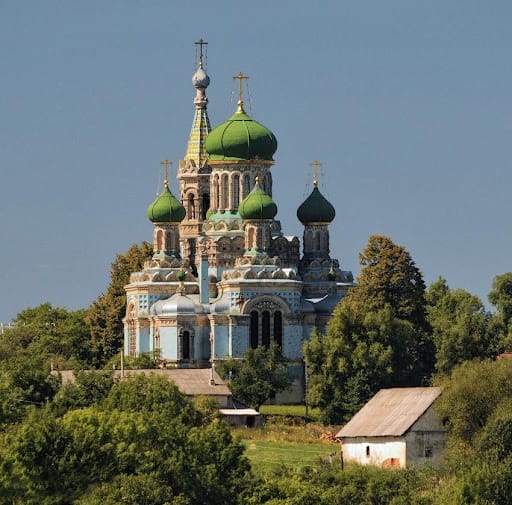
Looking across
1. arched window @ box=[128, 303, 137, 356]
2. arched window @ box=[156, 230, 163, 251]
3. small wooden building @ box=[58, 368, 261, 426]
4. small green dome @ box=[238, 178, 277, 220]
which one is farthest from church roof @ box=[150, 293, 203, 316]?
small wooden building @ box=[58, 368, 261, 426]

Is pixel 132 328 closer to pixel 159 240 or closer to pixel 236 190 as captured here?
pixel 159 240

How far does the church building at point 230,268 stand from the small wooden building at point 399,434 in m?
23.9

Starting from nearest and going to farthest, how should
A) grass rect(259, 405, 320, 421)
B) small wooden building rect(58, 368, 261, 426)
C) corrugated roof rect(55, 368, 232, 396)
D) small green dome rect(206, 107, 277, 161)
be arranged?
small wooden building rect(58, 368, 261, 426)
corrugated roof rect(55, 368, 232, 396)
grass rect(259, 405, 320, 421)
small green dome rect(206, 107, 277, 161)

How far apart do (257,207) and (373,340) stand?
32.4 ft

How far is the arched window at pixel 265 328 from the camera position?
108 m

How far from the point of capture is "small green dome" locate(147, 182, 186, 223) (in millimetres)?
111938

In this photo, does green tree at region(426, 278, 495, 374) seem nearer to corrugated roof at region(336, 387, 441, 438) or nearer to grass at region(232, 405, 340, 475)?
grass at region(232, 405, 340, 475)

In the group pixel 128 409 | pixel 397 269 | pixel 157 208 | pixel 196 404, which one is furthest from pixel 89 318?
pixel 128 409

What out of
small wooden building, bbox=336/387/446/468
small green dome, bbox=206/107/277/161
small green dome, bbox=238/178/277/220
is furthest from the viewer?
small green dome, bbox=206/107/277/161

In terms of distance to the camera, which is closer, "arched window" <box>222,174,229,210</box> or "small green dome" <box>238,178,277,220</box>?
"small green dome" <box>238,178,277,220</box>

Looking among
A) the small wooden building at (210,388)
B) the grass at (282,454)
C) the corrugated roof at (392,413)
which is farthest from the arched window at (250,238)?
the corrugated roof at (392,413)

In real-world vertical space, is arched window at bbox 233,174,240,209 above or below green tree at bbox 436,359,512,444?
above

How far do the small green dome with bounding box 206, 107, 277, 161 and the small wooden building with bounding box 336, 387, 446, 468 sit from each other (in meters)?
28.9

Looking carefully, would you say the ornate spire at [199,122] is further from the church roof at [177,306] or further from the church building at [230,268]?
the church roof at [177,306]
